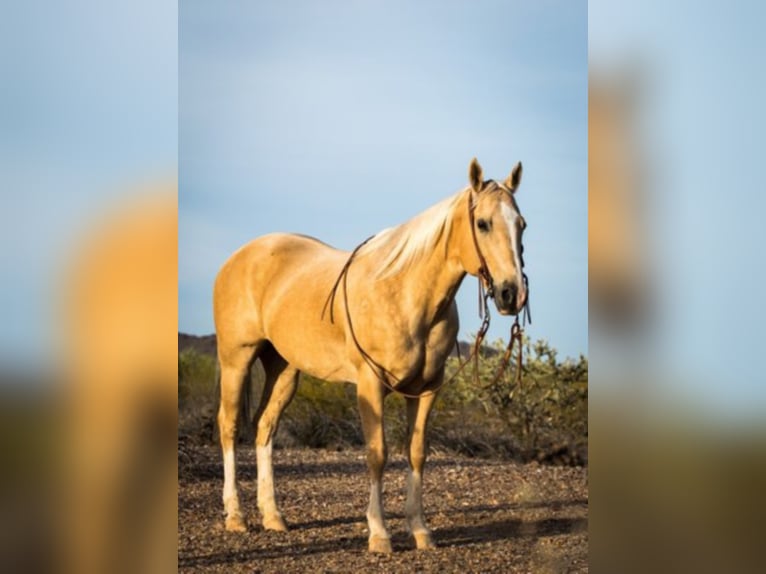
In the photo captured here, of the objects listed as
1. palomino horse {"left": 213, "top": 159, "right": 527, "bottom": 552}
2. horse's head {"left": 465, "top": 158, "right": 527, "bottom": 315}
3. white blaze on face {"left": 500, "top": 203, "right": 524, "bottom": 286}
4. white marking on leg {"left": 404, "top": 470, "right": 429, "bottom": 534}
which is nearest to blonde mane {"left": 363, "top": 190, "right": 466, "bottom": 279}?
palomino horse {"left": 213, "top": 159, "right": 527, "bottom": 552}

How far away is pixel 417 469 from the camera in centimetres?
404

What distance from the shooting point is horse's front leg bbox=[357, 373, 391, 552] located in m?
3.96

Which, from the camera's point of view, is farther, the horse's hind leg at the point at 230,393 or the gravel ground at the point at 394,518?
the horse's hind leg at the point at 230,393

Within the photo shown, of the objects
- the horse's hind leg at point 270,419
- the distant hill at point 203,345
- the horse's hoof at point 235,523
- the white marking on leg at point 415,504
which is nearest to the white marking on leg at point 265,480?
the horse's hind leg at point 270,419

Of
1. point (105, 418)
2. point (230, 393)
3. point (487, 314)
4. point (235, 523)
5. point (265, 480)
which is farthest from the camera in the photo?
point (230, 393)

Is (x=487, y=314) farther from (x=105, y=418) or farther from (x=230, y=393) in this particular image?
(x=105, y=418)

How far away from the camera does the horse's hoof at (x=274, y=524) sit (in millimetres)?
4223

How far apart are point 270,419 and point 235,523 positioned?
18.8 inches

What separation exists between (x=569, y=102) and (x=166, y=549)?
236cm

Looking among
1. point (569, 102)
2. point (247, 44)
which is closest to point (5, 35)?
point (247, 44)

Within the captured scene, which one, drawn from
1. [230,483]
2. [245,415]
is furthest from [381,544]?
[245,415]

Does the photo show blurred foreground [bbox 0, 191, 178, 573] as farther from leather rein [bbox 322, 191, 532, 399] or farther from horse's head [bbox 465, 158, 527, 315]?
horse's head [bbox 465, 158, 527, 315]

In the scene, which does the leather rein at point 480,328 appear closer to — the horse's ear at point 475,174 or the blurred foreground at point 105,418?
the horse's ear at point 475,174

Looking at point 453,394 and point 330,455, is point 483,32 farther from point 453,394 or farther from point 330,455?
point 330,455
